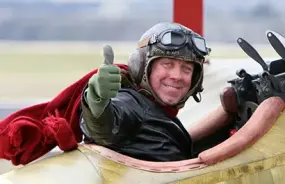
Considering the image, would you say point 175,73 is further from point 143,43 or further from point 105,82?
point 105,82

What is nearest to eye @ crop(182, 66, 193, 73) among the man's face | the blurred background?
the man's face

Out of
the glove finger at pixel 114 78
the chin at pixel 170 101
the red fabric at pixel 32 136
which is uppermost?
the glove finger at pixel 114 78

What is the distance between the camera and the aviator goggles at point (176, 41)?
1245mm

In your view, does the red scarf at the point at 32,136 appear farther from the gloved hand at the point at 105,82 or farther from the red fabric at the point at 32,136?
the gloved hand at the point at 105,82

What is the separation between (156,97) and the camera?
1.28 metres

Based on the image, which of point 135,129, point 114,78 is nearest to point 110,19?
point 135,129

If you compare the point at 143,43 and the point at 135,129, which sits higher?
the point at 143,43

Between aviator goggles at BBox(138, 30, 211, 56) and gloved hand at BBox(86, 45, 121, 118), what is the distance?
217mm

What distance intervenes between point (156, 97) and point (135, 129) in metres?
0.11

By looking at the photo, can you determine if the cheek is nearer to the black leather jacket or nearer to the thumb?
the black leather jacket

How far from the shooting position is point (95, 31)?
4.82 meters

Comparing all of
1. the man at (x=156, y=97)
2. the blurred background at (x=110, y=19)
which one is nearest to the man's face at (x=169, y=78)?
the man at (x=156, y=97)

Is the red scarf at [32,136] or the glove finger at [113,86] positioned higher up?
the glove finger at [113,86]

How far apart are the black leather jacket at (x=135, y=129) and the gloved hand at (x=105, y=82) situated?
4 cm
